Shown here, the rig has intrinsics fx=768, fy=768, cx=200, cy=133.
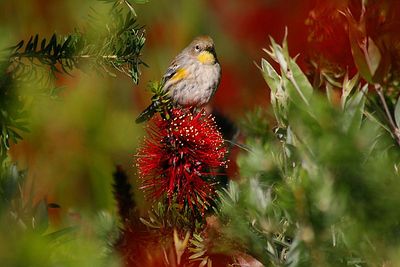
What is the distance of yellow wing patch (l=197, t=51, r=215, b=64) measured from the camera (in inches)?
77.9

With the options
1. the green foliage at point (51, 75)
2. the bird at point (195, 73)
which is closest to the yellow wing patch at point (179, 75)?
the bird at point (195, 73)

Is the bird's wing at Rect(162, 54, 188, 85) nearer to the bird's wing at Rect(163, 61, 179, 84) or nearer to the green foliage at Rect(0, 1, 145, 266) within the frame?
the bird's wing at Rect(163, 61, 179, 84)

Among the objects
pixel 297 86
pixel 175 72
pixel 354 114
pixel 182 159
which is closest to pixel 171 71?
pixel 175 72

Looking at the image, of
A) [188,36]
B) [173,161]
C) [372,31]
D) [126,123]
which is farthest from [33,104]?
[188,36]

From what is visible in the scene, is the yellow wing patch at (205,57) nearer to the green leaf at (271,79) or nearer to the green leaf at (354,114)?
the green leaf at (271,79)

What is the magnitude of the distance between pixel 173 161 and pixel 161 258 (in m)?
0.14

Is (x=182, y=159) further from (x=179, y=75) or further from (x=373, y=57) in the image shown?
(x=179, y=75)

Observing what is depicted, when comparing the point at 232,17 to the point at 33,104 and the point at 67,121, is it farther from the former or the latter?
the point at 33,104

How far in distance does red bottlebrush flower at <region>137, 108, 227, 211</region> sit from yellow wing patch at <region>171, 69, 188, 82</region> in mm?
1011

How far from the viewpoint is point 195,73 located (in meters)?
1.96

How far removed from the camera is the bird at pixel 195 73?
1.85 metres

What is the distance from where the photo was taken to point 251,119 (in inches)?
47.2

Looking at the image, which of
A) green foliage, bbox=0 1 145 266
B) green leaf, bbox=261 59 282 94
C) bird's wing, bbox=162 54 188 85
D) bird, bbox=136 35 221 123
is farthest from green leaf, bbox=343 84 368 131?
bird's wing, bbox=162 54 188 85

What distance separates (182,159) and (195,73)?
3.55 ft
